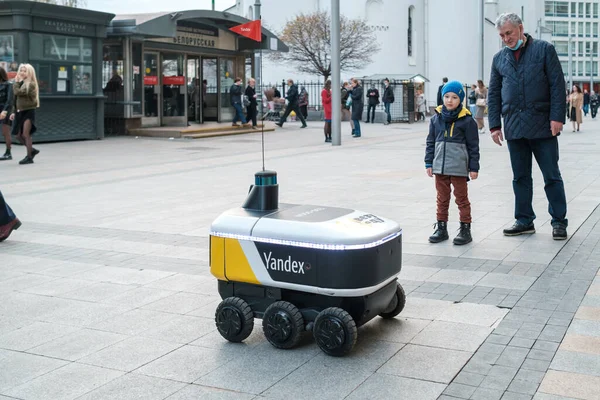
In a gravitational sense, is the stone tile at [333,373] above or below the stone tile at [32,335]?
below

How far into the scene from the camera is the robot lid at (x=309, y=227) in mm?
4402

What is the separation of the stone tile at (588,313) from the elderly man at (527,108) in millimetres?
2412

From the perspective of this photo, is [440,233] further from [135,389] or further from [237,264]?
[135,389]

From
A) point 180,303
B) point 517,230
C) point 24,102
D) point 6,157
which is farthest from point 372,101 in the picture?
point 180,303

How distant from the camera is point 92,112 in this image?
22.5m

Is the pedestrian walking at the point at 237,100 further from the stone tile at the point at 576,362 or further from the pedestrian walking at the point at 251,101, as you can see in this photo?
the stone tile at the point at 576,362

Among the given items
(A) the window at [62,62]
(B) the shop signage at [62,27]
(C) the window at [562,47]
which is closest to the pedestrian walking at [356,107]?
(A) the window at [62,62]

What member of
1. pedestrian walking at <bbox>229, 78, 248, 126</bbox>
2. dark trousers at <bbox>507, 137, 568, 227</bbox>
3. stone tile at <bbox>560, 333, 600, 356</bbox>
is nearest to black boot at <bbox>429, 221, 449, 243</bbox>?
dark trousers at <bbox>507, 137, 568, 227</bbox>

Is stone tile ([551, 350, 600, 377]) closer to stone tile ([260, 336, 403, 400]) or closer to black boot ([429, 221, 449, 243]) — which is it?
stone tile ([260, 336, 403, 400])

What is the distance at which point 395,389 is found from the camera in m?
3.93

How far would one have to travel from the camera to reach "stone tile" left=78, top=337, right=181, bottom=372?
436 cm

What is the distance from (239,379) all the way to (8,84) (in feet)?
40.4

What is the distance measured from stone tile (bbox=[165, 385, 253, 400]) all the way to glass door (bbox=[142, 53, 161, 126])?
71.7 ft

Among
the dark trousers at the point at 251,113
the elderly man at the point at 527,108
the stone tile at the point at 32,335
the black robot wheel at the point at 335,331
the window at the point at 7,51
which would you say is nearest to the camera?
the black robot wheel at the point at 335,331
